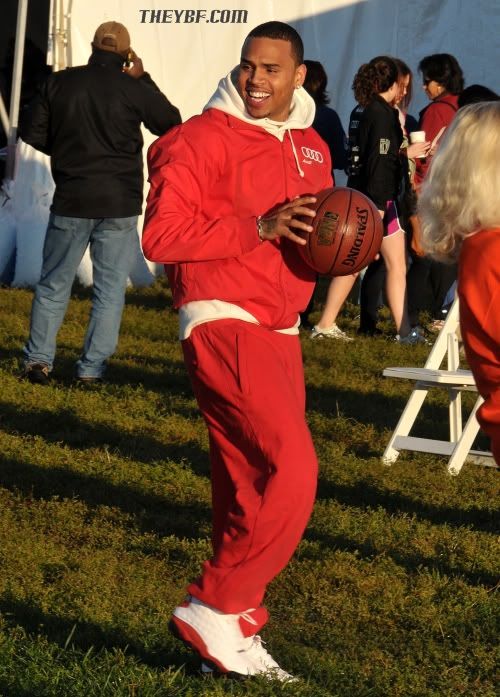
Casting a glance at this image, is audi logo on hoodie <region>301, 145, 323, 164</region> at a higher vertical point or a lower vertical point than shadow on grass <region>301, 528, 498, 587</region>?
higher

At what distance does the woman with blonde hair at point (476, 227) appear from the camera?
3.94m

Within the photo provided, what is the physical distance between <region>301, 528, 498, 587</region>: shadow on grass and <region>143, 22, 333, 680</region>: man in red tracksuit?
1542 mm

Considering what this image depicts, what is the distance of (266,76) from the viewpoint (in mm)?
4652

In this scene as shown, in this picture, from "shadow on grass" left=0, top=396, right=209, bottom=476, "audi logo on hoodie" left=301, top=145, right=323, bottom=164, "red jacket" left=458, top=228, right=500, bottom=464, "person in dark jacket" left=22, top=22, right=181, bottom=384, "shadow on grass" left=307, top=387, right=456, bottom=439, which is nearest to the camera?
"red jacket" left=458, top=228, right=500, bottom=464

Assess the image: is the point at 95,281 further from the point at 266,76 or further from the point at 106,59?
the point at 266,76

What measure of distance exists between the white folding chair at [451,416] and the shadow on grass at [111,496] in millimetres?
1438

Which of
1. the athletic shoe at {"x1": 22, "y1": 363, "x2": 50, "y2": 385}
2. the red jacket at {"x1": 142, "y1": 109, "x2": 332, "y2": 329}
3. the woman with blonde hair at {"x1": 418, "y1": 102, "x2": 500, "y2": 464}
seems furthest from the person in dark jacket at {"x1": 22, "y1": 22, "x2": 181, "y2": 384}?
the woman with blonde hair at {"x1": 418, "y1": 102, "x2": 500, "y2": 464}

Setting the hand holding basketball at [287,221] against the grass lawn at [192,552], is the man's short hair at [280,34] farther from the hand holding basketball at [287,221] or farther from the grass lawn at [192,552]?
the grass lawn at [192,552]

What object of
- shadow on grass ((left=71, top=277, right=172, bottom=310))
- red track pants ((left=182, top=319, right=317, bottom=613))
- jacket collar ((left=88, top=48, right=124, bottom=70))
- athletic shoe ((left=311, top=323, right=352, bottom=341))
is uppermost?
jacket collar ((left=88, top=48, right=124, bottom=70))

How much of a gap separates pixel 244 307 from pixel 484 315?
2.97 feet

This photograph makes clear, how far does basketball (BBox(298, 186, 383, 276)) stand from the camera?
4637 mm

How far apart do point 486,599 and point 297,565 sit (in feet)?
2.67

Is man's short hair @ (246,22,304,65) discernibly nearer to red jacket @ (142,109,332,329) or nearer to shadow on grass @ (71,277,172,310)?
red jacket @ (142,109,332,329)
